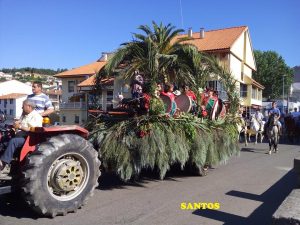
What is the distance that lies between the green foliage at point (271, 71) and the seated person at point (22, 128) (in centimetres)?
5666

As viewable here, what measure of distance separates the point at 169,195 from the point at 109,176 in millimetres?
1789

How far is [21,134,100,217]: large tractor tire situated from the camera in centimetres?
479

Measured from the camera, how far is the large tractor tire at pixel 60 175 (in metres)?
4.79

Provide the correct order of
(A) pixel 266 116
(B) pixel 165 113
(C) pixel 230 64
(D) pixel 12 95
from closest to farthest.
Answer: (B) pixel 165 113 → (C) pixel 230 64 → (A) pixel 266 116 → (D) pixel 12 95

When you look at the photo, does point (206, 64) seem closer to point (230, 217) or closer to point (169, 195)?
point (169, 195)

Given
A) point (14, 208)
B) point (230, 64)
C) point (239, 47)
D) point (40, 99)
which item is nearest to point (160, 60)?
point (40, 99)

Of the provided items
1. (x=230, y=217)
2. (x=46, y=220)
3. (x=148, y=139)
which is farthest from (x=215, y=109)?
(x=46, y=220)

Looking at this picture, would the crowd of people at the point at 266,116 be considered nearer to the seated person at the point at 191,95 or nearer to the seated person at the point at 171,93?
the seated person at the point at 191,95

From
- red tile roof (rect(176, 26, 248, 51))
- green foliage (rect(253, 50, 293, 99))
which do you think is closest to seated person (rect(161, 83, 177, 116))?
red tile roof (rect(176, 26, 248, 51))

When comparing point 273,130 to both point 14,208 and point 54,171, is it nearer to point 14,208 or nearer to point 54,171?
point 54,171

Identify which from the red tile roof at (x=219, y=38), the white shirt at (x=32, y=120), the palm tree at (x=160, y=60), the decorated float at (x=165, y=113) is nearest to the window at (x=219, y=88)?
the decorated float at (x=165, y=113)

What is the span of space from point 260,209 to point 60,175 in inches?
128

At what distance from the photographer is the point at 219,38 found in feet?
123

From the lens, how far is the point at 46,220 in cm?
494
